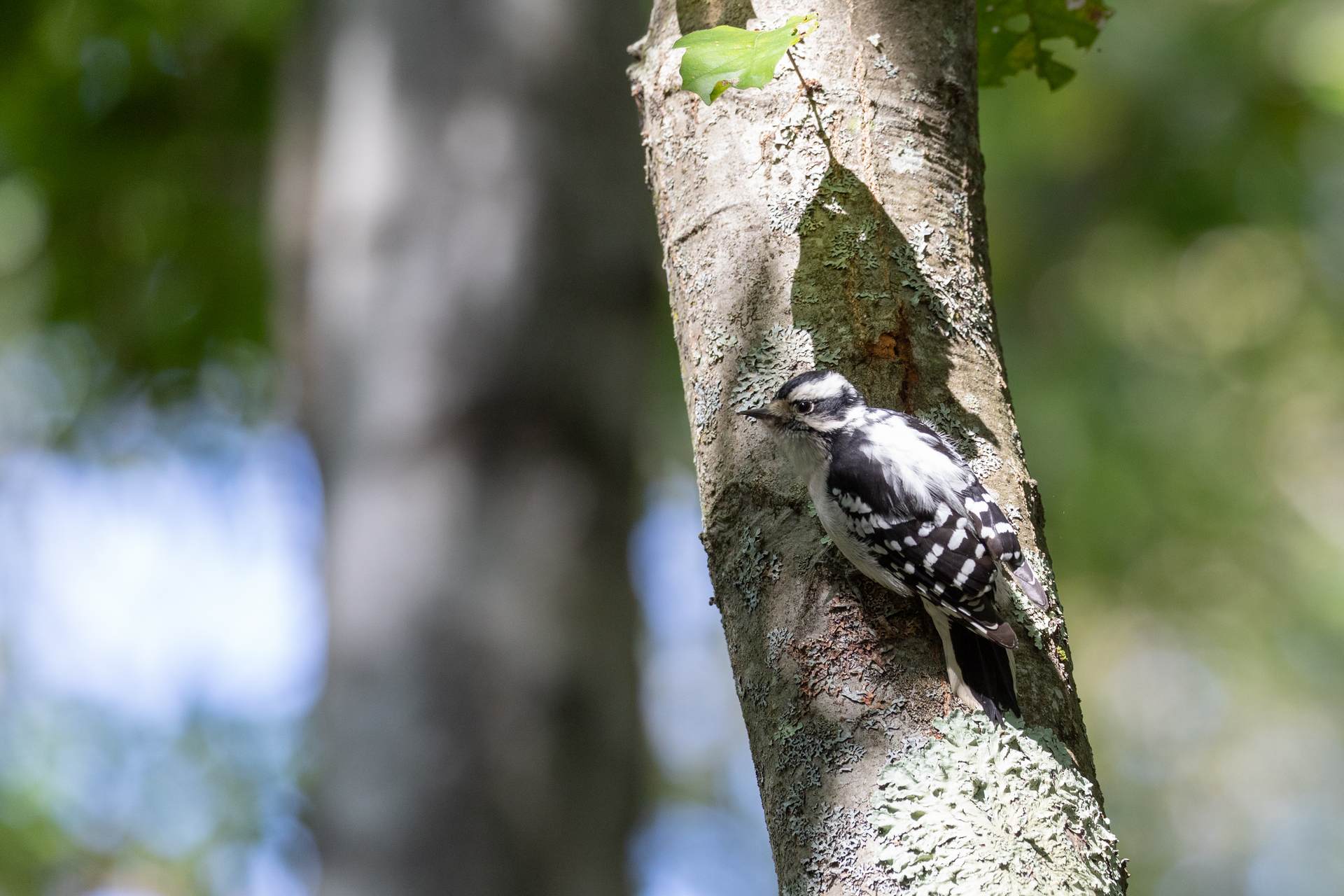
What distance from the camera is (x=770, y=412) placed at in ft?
5.99

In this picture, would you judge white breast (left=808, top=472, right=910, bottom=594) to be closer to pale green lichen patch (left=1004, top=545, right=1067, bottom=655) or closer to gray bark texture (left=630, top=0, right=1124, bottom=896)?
gray bark texture (left=630, top=0, right=1124, bottom=896)

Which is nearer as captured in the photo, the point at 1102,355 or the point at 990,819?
the point at 990,819

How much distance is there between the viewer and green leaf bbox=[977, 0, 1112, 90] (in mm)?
2650

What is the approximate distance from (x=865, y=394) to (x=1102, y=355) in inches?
260

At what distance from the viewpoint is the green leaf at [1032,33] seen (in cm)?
265

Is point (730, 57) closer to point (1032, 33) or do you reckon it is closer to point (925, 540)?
point (925, 540)

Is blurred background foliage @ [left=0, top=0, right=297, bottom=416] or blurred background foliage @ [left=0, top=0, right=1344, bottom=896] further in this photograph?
blurred background foliage @ [left=0, top=0, right=1344, bottom=896]

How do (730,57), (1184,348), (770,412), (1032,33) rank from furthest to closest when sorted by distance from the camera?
(1184,348) < (1032,33) < (770,412) < (730,57)

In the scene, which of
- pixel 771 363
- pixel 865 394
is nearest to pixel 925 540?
pixel 865 394

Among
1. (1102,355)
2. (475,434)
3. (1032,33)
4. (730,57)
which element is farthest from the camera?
(1102,355)

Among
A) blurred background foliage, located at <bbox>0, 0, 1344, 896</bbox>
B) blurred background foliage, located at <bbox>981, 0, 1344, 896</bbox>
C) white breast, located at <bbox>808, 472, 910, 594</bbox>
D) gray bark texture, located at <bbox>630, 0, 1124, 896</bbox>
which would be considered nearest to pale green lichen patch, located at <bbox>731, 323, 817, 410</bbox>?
gray bark texture, located at <bbox>630, 0, 1124, 896</bbox>

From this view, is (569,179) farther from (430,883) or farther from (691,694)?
(691,694)

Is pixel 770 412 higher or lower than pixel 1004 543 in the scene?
higher

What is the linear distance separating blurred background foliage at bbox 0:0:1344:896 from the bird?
8.68 ft
